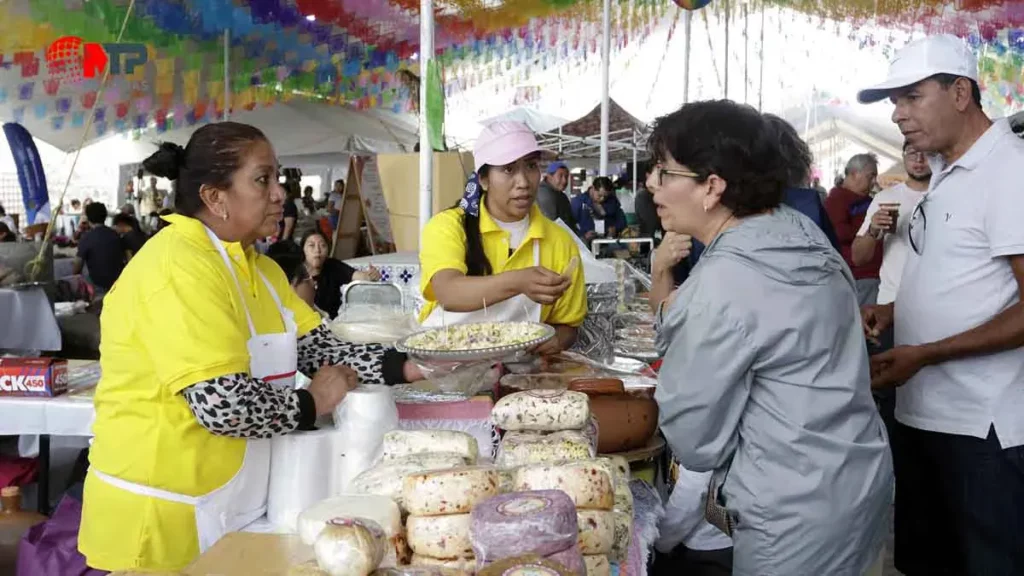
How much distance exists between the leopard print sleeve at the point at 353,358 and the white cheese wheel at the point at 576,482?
911mm

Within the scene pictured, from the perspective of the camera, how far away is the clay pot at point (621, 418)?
7.37 ft

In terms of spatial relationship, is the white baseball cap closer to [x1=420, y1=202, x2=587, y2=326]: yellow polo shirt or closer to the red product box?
[x1=420, y1=202, x2=587, y2=326]: yellow polo shirt

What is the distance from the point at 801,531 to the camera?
A: 1791 millimetres

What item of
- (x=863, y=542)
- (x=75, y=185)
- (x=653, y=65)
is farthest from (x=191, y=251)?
(x=653, y=65)

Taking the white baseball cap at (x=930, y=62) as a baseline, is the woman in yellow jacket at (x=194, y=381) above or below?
below

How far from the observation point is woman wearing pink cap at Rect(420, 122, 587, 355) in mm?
2895

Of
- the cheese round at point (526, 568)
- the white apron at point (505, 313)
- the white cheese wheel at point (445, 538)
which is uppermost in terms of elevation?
Answer: the white apron at point (505, 313)

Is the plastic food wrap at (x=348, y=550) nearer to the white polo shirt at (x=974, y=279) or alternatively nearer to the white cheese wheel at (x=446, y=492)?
the white cheese wheel at (x=446, y=492)

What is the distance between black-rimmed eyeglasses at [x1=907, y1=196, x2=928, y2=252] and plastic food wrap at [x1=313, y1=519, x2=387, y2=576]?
188 cm

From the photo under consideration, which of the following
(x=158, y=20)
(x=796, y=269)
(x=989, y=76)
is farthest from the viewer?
(x=989, y=76)

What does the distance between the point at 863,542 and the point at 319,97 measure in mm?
14355

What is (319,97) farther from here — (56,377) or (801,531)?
(801,531)

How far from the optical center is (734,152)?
177cm

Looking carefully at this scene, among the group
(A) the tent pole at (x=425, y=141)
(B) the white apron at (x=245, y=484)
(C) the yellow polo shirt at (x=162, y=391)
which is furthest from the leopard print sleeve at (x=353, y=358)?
(A) the tent pole at (x=425, y=141)
